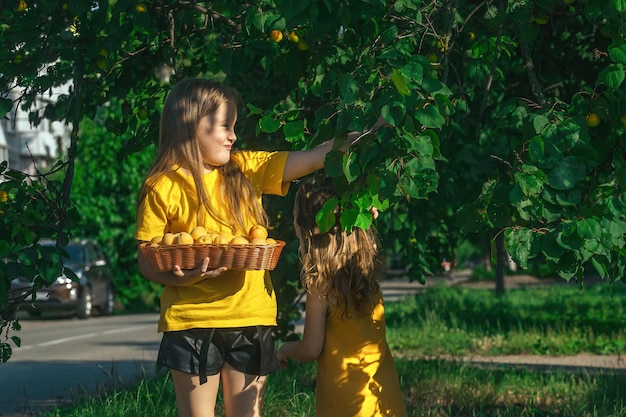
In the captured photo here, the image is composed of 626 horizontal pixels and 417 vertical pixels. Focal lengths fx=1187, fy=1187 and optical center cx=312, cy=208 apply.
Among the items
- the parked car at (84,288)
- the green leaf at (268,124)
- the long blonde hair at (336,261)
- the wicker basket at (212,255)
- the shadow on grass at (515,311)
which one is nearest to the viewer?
the wicker basket at (212,255)

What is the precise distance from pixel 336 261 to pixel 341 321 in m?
0.22

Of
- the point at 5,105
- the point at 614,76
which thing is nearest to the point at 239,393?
the point at 614,76

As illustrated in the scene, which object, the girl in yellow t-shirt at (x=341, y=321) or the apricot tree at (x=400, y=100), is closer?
the apricot tree at (x=400, y=100)

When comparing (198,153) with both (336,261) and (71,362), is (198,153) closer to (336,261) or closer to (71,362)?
(336,261)

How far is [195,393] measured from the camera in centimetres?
370

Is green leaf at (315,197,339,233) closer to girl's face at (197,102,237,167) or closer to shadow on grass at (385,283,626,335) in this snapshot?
girl's face at (197,102,237,167)

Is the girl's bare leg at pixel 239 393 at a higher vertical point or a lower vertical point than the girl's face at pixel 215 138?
lower

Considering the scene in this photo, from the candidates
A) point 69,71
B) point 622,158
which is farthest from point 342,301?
point 69,71

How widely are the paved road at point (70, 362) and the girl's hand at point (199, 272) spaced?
3.95 metres

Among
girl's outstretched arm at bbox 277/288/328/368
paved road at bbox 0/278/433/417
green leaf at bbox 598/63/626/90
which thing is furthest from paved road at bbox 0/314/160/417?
green leaf at bbox 598/63/626/90

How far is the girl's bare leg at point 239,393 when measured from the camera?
3732 millimetres

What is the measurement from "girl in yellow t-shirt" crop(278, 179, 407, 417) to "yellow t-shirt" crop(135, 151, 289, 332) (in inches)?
16.1

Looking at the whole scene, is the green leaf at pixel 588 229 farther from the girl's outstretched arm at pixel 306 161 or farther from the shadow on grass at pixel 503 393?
the shadow on grass at pixel 503 393

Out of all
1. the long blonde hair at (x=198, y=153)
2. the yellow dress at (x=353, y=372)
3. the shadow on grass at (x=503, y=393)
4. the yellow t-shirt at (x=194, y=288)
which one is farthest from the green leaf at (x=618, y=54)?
the shadow on grass at (x=503, y=393)
